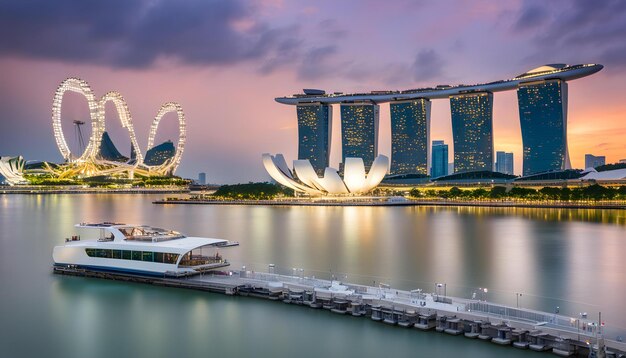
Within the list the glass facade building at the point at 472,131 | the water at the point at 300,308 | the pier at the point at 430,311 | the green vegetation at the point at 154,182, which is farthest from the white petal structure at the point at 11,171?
the pier at the point at 430,311

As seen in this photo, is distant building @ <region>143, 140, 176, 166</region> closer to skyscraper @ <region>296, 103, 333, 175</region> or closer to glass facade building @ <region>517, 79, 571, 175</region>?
skyscraper @ <region>296, 103, 333, 175</region>

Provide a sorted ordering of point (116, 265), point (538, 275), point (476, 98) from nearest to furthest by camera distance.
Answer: point (116, 265) → point (538, 275) → point (476, 98)

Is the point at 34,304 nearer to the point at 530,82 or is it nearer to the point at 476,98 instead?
the point at 530,82

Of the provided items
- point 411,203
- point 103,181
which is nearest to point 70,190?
point 103,181

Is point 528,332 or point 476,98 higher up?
point 476,98

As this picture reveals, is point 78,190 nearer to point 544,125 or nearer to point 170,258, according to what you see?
point 544,125

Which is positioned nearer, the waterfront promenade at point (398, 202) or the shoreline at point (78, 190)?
the waterfront promenade at point (398, 202)

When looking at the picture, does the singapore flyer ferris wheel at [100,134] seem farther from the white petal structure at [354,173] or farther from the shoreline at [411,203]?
the white petal structure at [354,173]

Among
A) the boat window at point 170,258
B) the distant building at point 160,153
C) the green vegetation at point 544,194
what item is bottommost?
the boat window at point 170,258

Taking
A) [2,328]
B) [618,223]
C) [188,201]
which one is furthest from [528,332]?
[188,201]
